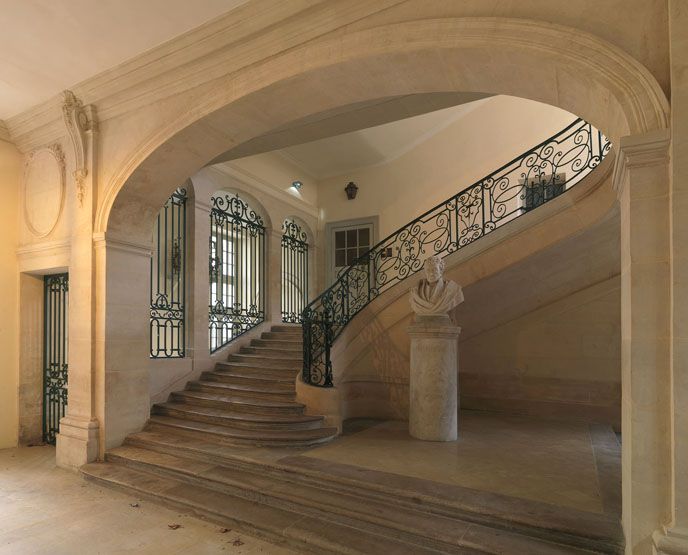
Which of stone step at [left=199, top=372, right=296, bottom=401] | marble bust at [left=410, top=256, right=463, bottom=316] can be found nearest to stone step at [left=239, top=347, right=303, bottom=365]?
stone step at [left=199, top=372, right=296, bottom=401]

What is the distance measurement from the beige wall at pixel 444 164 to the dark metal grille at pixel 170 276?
12.9 feet

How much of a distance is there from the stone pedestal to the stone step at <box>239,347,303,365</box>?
225 centimetres

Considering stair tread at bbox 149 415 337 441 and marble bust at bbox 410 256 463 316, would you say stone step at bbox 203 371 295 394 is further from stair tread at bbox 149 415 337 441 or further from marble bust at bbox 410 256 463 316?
marble bust at bbox 410 256 463 316

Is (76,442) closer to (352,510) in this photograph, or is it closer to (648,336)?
(352,510)

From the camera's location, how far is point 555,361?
6328 mm

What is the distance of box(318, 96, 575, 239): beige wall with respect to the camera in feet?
26.5

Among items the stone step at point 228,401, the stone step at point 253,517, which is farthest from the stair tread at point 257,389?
the stone step at point 253,517

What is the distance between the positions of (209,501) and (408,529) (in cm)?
173

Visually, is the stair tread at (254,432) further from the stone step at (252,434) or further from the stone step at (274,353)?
the stone step at (274,353)

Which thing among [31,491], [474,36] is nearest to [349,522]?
[31,491]

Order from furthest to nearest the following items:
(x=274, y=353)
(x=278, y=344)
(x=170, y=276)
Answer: (x=278, y=344) → (x=274, y=353) → (x=170, y=276)

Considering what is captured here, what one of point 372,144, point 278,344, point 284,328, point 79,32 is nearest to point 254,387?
point 278,344

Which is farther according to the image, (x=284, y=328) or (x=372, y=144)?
(x=372, y=144)

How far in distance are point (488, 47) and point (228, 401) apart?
15.4ft
